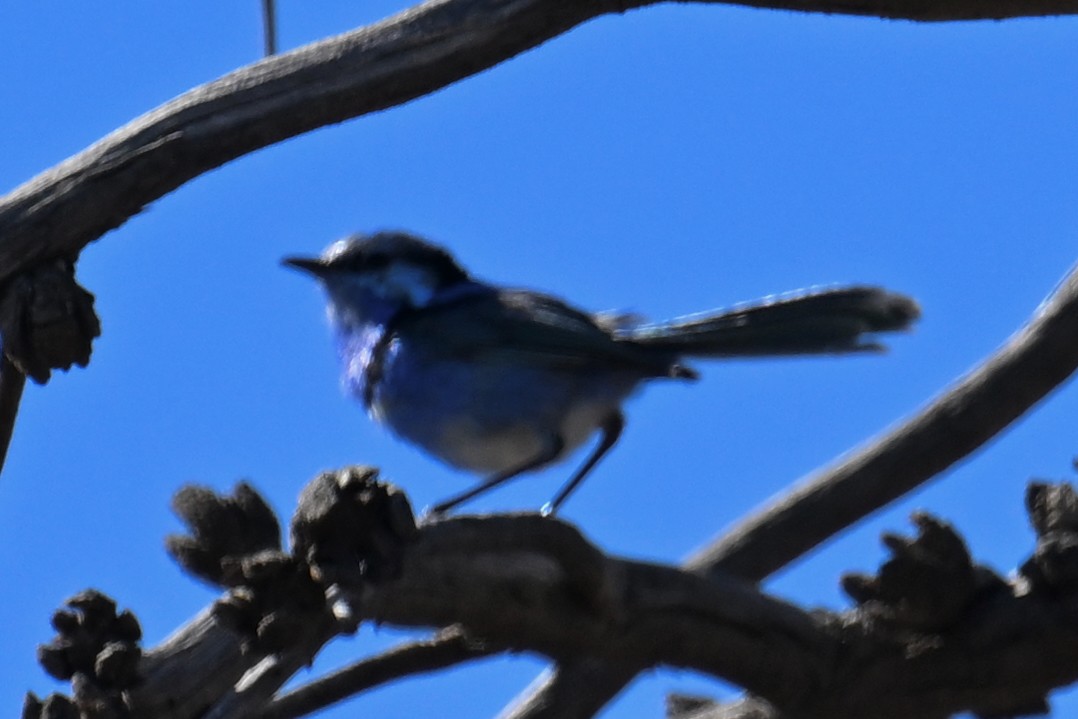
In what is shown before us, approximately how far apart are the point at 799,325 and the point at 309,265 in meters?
1.60

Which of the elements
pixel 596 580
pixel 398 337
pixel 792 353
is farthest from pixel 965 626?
pixel 398 337

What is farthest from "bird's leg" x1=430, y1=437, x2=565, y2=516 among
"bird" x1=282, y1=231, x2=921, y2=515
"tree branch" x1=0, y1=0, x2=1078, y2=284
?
"tree branch" x1=0, y1=0, x2=1078, y2=284

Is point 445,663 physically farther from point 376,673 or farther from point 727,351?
point 727,351

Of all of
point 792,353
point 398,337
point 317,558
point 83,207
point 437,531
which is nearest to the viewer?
point 317,558

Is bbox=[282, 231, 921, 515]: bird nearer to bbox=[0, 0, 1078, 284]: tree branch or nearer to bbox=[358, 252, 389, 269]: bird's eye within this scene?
bbox=[358, 252, 389, 269]: bird's eye

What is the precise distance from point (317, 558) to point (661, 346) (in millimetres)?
1989

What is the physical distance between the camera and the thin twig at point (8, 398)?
3328 mm

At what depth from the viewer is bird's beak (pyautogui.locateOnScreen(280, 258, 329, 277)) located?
5090 mm

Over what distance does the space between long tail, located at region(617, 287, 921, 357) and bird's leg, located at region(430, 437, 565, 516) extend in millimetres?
369

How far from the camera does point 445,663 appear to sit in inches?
148

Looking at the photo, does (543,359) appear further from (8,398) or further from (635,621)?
(8,398)

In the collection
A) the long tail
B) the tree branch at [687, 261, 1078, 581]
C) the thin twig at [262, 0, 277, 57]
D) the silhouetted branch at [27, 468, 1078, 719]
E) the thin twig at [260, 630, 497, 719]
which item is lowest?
the silhouetted branch at [27, 468, 1078, 719]

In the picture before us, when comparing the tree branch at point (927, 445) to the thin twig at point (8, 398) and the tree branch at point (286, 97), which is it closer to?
the tree branch at point (286, 97)

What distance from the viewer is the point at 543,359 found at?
4.41m
